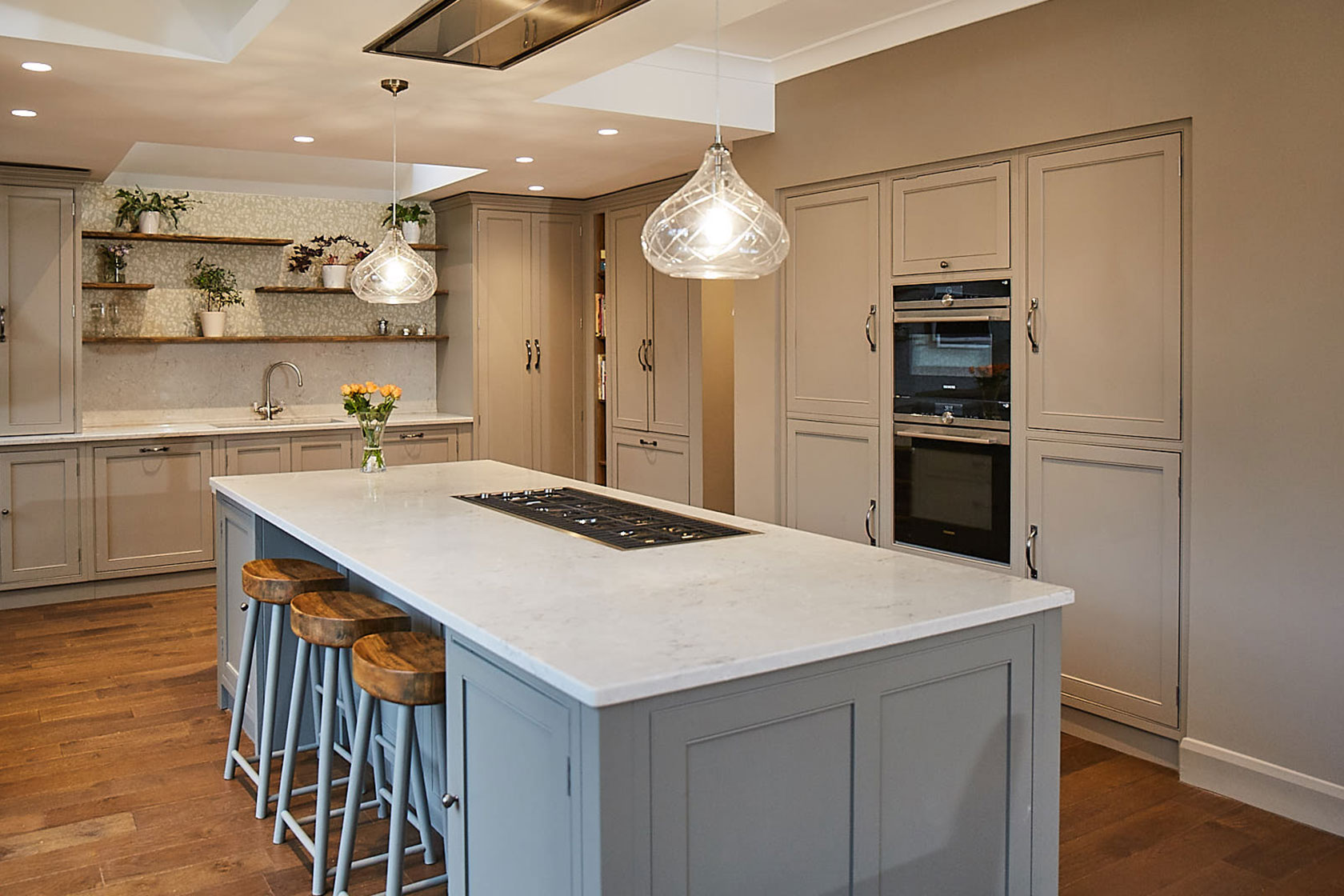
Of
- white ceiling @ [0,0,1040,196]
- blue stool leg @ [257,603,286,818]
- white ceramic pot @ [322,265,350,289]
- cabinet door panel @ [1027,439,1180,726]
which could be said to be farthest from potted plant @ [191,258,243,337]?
cabinet door panel @ [1027,439,1180,726]

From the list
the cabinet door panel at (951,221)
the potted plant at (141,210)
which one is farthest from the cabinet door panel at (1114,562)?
Answer: the potted plant at (141,210)

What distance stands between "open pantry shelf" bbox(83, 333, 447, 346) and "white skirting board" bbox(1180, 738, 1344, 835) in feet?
17.3

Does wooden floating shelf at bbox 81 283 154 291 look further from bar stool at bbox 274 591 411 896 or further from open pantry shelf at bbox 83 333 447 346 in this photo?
bar stool at bbox 274 591 411 896

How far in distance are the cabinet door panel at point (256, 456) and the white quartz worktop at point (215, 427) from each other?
0.07m

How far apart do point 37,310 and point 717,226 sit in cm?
464

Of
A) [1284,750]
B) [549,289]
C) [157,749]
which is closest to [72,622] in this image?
[157,749]

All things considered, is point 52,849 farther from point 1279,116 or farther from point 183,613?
point 1279,116

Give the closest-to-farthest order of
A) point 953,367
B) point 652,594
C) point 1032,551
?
point 652,594 < point 1032,551 < point 953,367

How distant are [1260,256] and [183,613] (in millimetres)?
5141

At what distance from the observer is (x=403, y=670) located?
238 cm

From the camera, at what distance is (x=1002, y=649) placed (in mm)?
2197

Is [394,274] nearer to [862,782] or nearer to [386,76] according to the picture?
[386,76]

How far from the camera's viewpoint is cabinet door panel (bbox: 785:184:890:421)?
4527 millimetres

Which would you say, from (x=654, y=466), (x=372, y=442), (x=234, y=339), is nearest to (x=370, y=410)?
(x=372, y=442)
